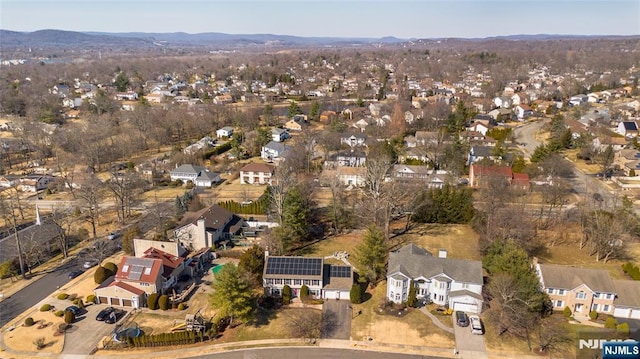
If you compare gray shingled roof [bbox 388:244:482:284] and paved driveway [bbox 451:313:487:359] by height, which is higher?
gray shingled roof [bbox 388:244:482:284]

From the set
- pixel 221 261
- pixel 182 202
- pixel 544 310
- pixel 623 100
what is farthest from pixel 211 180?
pixel 623 100

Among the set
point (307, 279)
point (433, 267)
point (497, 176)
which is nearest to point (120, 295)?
point (307, 279)

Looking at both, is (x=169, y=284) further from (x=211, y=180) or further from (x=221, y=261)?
(x=211, y=180)

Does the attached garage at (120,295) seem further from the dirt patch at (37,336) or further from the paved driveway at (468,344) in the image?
the paved driveway at (468,344)

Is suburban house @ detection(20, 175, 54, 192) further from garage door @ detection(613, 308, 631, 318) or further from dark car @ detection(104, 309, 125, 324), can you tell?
garage door @ detection(613, 308, 631, 318)

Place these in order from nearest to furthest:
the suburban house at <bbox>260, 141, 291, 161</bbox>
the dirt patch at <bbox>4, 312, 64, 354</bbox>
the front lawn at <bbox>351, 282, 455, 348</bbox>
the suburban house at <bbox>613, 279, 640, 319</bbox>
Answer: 1. the dirt patch at <bbox>4, 312, 64, 354</bbox>
2. the front lawn at <bbox>351, 282, 455, 348</bbox>
3. the suburban house at <bbox>613, 279, 640, 319</bbox>
4. the suburban house at <bbox>260, 141, 291, 161</bbox>

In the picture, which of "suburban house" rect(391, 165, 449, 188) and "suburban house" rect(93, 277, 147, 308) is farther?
"suburban house" rect(391, 165, 449, 188)

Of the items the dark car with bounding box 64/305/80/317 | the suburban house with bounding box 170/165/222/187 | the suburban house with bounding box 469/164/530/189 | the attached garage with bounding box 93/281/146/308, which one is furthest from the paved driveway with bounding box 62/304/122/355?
the suburban house with bounding box 469/164/530/189
